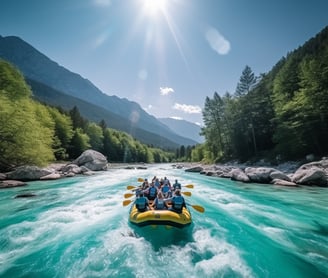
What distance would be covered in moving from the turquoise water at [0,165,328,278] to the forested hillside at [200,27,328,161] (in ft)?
58.8

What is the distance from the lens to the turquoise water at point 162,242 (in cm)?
657

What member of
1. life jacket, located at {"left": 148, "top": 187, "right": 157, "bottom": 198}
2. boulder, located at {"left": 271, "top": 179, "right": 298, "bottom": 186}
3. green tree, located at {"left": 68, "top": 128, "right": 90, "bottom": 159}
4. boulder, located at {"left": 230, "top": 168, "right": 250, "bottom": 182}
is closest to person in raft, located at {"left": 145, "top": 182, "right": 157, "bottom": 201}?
life jacket, located at {"left": 148, "top": 187, "right": 157, "bottom": 198}

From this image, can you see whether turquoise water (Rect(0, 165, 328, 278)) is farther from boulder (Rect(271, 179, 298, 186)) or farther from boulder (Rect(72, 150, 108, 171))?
boulder (Rect(72, 150, 108, 171))

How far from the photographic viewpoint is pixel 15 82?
106ft

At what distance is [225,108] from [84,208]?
46.0m

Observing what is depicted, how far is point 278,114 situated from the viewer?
33.5 m

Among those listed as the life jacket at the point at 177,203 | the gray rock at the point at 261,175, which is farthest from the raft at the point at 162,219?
the gray rock at the point at 261,175

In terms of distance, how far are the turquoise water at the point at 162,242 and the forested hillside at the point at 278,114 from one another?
1791 cm

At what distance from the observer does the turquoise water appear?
21.6 ft

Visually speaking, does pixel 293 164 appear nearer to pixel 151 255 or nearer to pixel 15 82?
pixel 151 255

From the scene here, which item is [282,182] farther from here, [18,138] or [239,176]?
[18,138]

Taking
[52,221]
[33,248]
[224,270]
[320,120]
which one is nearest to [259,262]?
[224,270]

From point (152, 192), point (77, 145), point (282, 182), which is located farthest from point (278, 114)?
point (77, 145)

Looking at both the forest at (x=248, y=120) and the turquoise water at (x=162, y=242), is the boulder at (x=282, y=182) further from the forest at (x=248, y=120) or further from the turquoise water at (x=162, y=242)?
the forest at (x=248, y=120)
